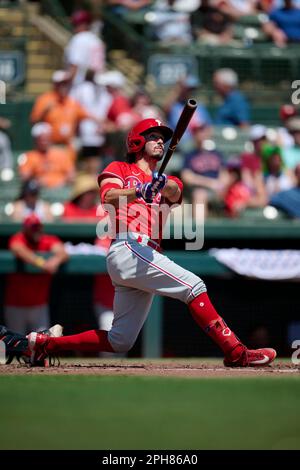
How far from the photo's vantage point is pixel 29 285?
11.1 metres

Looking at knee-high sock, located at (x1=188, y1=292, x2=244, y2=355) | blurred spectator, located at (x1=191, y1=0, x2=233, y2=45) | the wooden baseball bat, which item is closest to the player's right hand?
the wooden baseball bat

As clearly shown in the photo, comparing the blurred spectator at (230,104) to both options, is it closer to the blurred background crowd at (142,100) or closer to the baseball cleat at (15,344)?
the blurred background crowd at (142,100)

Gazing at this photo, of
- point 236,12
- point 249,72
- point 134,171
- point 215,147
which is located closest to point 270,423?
point 134,171

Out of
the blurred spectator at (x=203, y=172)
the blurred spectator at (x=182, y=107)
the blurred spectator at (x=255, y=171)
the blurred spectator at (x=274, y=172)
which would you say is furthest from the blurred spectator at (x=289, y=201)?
the blurred spectator at (x=182, y=107)

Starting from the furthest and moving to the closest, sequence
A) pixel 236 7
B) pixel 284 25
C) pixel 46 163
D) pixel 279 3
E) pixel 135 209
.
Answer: pixel 236 7 → pixel 279 3 → pixel 284 25 → pixel 46 163 → pixel 135 209

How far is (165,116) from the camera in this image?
1345 centimetres

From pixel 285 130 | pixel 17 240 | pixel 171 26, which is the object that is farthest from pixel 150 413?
pixel 171 26

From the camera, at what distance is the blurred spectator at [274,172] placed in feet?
40.6

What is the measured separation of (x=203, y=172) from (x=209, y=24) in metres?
3.55

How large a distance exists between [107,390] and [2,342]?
1804 mm

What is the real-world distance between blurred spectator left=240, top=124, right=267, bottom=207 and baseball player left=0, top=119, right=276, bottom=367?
4990 millimetres

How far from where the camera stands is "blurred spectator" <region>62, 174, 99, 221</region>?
11586mm

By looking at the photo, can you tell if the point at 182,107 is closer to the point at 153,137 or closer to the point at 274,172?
the point at 274,172

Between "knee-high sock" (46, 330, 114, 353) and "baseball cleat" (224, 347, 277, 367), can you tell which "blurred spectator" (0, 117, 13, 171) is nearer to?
"knee-high sock" (46, 330, 114, 353)
